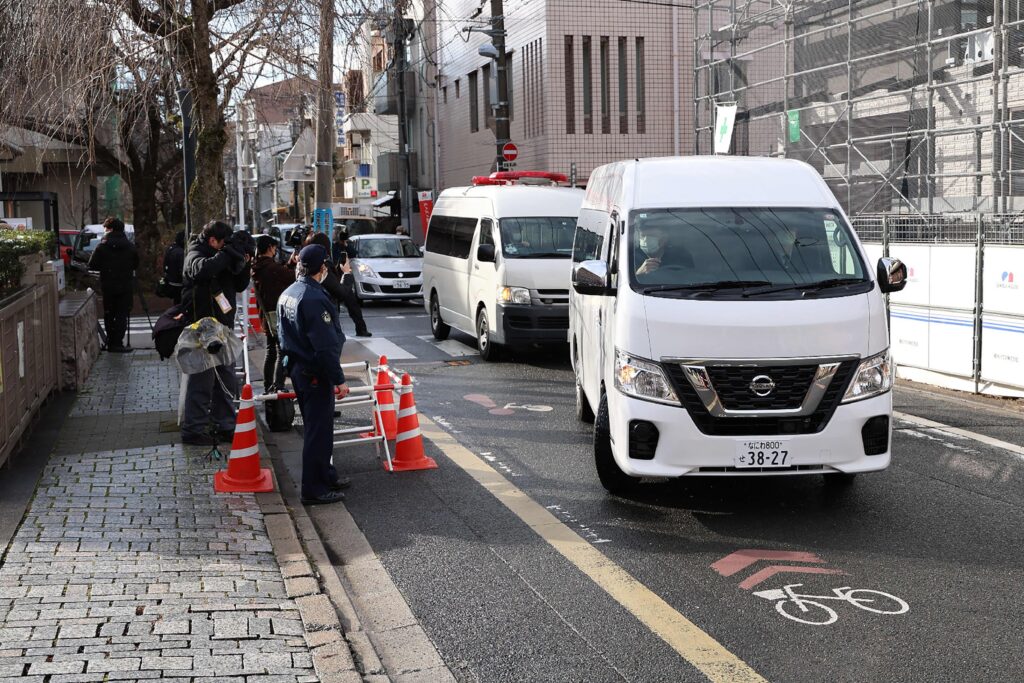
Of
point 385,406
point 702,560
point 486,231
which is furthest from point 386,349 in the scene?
point 702,560

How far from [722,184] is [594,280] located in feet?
4.36

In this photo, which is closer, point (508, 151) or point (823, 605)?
point (823, 605)

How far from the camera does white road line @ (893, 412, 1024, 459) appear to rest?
9.58 meters

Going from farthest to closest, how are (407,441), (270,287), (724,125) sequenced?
(724,125) → (270,287) → (407,441)

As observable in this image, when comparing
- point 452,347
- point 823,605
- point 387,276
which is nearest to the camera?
point 823,605

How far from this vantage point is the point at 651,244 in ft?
26.9

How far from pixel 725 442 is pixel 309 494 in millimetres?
2852

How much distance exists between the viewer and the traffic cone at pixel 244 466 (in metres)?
8.20

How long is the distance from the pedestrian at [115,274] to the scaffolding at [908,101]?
12.1m

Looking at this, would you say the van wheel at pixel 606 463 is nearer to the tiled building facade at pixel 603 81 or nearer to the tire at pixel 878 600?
the tire at pixel 878 600

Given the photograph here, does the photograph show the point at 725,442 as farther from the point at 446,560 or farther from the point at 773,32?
the point at 773,32

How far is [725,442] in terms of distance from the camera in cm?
719

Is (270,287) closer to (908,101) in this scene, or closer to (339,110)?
(908,101)

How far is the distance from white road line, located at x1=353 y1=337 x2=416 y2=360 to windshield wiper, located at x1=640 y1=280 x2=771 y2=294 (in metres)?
8.93
